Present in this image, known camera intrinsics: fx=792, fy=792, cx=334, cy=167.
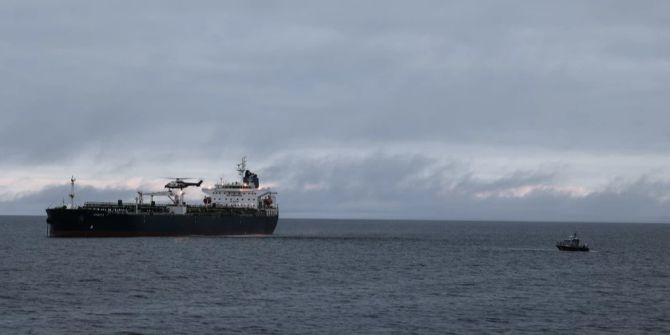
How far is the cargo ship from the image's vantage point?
130 meters

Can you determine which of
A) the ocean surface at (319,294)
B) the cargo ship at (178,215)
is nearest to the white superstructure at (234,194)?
the cargo ship at (178,215)

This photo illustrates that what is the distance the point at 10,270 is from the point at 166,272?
625 inches

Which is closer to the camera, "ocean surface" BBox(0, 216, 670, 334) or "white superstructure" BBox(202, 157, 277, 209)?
"ocean surface" BBox(0, 216, 670, 334)

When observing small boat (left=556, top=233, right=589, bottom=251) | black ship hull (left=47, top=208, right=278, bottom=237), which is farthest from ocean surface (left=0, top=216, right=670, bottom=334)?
black ship hull (left=47, top=208, right=278, bottom=237)

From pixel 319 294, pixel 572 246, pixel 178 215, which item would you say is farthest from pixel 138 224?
pixel 319 294

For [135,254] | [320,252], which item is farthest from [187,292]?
[320,252]

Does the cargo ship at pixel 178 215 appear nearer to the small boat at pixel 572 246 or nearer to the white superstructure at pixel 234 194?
the white superstructure at pixel 234 194

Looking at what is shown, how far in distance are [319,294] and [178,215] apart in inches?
3263

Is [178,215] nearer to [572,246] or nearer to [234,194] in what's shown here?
[234,194]

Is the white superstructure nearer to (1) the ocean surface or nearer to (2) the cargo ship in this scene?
(2) the cargo ship

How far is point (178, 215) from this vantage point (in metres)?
142

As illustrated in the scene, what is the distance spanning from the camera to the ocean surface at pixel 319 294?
4900cm

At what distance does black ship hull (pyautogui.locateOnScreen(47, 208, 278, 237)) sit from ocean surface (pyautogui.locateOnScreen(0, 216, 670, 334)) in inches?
867

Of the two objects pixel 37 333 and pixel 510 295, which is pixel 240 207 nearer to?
pixel 510 295
